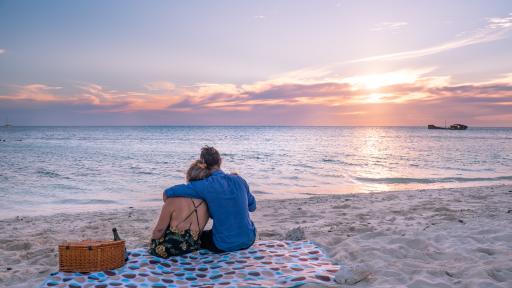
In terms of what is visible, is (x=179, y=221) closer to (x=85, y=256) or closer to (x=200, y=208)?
(x=200, y=208)

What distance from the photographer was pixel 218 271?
4.89 metres

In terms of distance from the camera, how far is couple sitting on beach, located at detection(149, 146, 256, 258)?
5.18 m

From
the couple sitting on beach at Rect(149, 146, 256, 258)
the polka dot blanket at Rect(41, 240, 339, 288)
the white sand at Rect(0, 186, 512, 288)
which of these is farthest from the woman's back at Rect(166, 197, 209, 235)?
the white sand at Rect(0, 186, 512, 288)

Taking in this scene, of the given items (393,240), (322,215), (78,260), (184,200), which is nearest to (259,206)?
(322,215)

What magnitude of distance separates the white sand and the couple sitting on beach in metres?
1.46

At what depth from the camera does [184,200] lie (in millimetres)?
5191

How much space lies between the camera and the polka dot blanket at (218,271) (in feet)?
14.6

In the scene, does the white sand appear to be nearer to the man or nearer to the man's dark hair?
the man

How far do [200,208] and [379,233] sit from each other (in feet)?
10.5

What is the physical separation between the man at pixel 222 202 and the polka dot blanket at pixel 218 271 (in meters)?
0.15

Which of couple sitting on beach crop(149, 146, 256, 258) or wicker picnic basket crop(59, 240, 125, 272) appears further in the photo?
couple sitting on beach crop(149, 146, 256, 258)

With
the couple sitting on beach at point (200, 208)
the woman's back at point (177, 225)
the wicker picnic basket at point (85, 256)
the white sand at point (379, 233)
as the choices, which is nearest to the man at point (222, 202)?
the couple sitting on beach at point (200, 208)

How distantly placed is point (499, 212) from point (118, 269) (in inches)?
291

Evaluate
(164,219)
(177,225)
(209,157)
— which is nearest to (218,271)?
(177,225)
